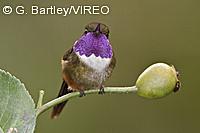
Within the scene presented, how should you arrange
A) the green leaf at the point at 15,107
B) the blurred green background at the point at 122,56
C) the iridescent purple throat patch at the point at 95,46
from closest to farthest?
the green leaf at the point at 15,107, the iridescent purple throat patch at the point at 95,46, the blurred green background at the point at 122,56

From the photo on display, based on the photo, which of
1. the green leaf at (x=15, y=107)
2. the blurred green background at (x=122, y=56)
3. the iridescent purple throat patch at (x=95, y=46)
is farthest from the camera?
the blurred green background at (x=122, y=56)

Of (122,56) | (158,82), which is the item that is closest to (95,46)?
(158,82)

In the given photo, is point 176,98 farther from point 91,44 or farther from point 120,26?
point 91,44

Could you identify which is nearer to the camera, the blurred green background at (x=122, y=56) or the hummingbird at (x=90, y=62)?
the hummingbird at (x=90, y=62)

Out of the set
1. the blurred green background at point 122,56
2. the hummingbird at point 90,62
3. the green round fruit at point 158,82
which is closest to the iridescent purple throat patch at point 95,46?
the hummingbird at point 90,62

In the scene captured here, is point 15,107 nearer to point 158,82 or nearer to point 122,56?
point 158,82

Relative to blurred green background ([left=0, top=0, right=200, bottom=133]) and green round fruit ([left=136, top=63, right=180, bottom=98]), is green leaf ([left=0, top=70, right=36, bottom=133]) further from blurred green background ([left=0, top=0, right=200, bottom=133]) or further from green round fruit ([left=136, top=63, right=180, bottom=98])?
blurred green background ([left=0, top=0, right=200, bottom=133])

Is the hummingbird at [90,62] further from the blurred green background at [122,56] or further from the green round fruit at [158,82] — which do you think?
the blurred green background at [122,56]

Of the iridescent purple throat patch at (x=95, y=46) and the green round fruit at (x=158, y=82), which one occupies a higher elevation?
the iridescent purple throat patch at (x=95, y=46)
